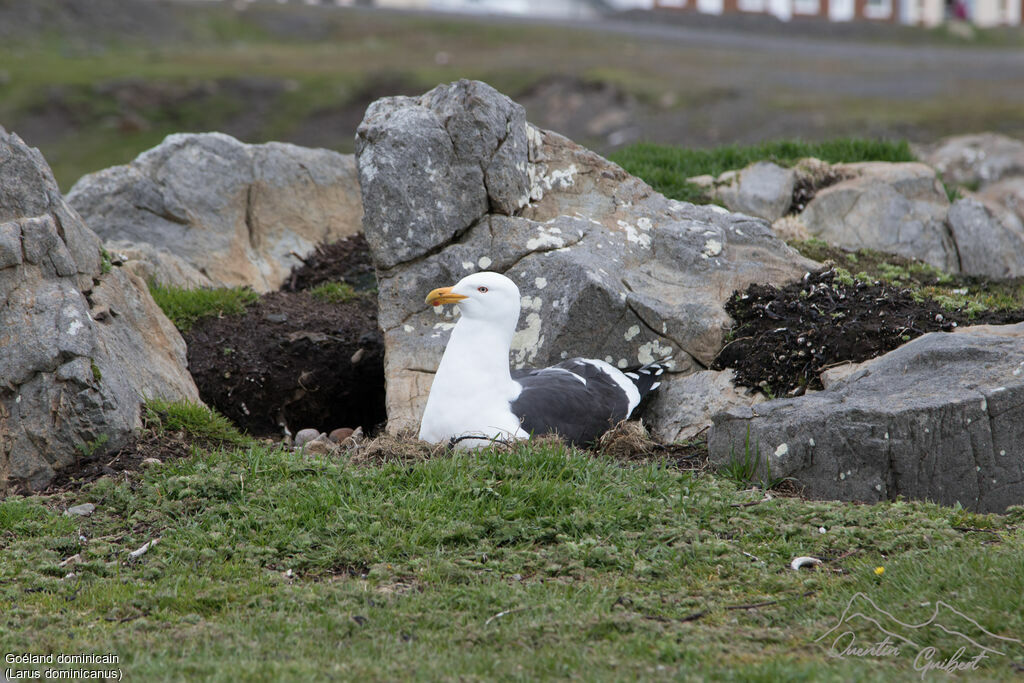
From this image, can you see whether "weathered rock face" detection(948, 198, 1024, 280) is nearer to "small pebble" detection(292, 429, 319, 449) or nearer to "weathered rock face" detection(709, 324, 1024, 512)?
"weathered rock face" detection(709, 324, 1024, 512)

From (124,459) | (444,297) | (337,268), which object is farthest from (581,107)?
(124,459)

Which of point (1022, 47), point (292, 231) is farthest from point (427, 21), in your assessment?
point (292, 231)

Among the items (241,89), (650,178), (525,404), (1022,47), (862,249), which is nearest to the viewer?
(525,404)

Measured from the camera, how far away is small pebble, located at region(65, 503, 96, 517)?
657cm

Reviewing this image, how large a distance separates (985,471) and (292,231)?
875 centimetres

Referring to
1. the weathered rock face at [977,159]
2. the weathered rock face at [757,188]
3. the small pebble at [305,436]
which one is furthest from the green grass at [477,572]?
the weathered rock face at [977,159]

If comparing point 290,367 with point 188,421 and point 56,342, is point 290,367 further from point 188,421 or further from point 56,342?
point 56,342

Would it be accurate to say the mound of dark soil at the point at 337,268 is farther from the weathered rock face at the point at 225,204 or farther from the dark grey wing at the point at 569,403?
the dark grey wing at the point at 569,403

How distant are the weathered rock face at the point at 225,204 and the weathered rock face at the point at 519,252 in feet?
10.7

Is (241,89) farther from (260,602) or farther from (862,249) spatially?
(260,602)

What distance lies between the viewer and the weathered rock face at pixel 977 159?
59.1 ft

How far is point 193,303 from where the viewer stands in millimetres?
10242

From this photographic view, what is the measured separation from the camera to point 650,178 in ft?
41.5

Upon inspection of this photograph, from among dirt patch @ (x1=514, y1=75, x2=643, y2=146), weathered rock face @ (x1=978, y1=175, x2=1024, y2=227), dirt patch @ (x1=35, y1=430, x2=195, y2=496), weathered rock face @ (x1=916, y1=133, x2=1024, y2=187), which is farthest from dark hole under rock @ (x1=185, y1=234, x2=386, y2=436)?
dirt patch @ (x1=514, y1=75, x2=643, y2=146)
